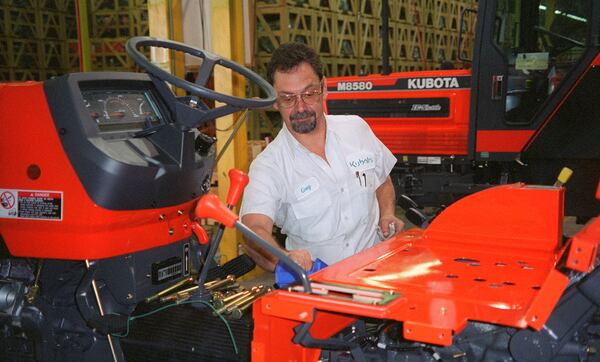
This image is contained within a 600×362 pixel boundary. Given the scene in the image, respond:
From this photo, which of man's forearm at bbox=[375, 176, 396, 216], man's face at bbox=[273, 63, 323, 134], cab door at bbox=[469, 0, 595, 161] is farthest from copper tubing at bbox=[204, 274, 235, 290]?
cab door at bbox=[469, 0, 595, 161]

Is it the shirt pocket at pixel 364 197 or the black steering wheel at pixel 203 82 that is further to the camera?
the shirt pocket at pixel 364 197

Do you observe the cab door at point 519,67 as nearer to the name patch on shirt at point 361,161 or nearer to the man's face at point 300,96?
the name patch on shirt at point 361,161

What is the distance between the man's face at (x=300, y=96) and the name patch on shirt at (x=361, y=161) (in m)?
0.24

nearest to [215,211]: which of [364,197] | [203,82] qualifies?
[203,82]

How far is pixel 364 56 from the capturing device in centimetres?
832

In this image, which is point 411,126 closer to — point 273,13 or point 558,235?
point 273,13

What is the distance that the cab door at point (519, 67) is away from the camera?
518 cm

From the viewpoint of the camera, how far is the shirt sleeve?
98.5 inches

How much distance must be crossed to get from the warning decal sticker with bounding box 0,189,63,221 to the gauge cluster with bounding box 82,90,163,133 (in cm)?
28

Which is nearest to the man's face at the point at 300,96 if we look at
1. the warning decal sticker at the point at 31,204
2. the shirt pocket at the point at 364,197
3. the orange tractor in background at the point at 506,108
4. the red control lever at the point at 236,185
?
the shirt pocket at the point at 364,197

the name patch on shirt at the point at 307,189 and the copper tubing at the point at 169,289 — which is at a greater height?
the name patch on shirt at the point at 307,189

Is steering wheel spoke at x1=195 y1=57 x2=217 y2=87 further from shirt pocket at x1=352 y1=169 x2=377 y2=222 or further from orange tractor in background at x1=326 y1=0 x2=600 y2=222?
orange tractor in background at x1=326 y1=0 x2=600 y2=222

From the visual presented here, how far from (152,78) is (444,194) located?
4262 millimetres

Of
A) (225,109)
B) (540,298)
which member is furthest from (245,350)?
(540,298)
